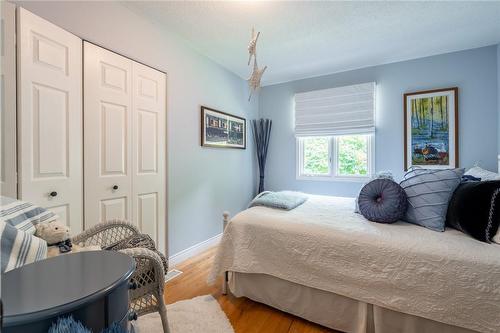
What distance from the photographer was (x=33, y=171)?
1428 millimetres

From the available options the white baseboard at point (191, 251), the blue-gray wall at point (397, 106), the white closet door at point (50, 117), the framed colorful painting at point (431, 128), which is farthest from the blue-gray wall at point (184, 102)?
the framed colorful painting at point (431, 128)

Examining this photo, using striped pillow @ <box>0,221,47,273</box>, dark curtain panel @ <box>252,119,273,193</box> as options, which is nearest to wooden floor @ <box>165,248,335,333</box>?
striped pillow @ <box>0,221,47,273</box>

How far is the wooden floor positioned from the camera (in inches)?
62.8

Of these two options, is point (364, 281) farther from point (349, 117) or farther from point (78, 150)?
point (349, 117)

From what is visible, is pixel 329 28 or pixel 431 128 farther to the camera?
pixel 431 128

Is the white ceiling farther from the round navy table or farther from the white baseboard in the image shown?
the white baseboard

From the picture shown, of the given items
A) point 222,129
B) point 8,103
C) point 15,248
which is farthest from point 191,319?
point 222,129

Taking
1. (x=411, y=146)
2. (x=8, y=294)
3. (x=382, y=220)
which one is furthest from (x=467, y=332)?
(x=411, y=146)

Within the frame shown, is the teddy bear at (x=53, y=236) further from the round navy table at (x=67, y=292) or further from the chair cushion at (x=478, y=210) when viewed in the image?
the chair cushion at (x=478, y=210)

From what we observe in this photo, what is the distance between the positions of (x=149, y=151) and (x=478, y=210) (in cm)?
251

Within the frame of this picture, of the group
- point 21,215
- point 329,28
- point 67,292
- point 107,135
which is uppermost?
point 329,28

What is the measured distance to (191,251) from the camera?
2.71m

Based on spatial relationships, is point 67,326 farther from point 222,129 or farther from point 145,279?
point 222,129

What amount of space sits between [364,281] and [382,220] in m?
0.49
